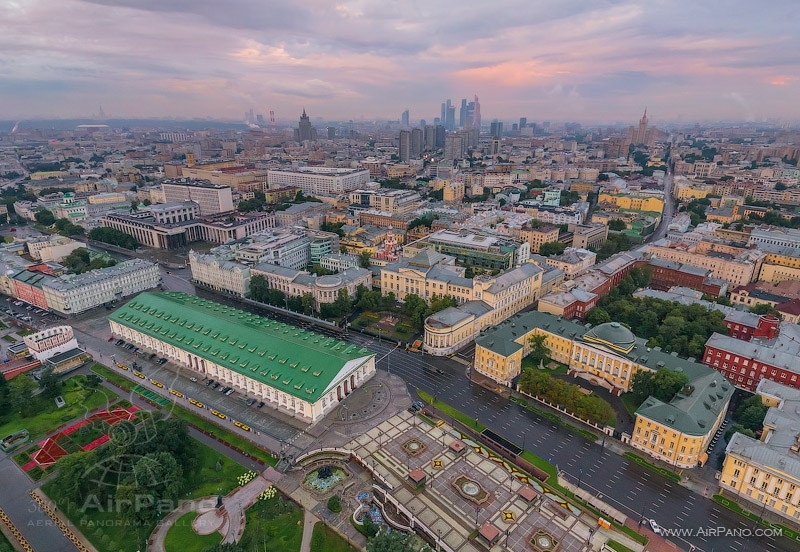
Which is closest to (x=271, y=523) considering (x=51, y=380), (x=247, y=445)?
(x=247, y=445)

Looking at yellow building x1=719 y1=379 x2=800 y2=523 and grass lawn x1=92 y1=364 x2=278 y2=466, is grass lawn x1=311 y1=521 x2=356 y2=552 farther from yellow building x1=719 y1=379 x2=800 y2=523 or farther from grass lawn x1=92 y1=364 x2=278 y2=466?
yellow building x1=719 y1=379 x2=800 y2=523

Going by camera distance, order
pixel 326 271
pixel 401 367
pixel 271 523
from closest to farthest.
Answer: pixel 271 523, pixel 401 367, pixel 326 271

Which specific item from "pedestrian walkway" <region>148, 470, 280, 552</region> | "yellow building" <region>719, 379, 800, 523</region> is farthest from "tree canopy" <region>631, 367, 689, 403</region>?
"pedestrian walkway" <region>148, 470, 280, 552</region>

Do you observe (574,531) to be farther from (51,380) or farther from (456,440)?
(51,380)

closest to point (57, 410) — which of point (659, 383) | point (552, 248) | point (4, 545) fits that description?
point (4, 545)

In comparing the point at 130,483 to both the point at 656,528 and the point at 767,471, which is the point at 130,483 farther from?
the point at 767,471

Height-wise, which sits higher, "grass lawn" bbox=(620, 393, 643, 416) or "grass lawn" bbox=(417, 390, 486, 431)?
"grass lawn" bbox=(620, 393, 643, 416)
